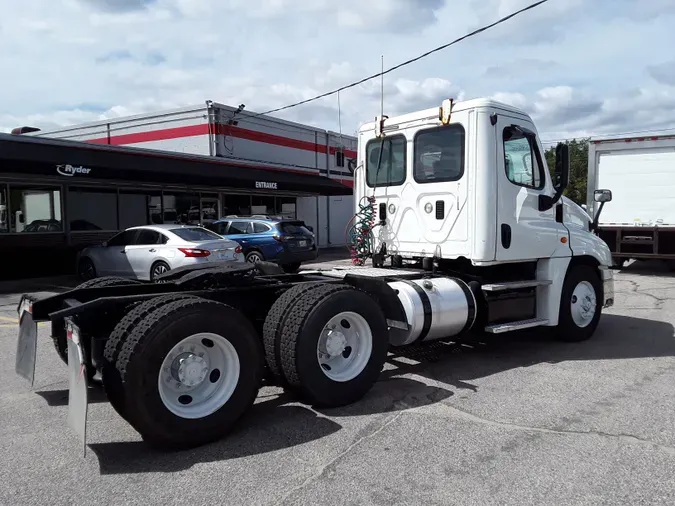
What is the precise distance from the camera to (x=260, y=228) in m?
16.2

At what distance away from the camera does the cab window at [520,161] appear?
6297 millimetres

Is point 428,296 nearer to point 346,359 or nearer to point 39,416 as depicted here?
point 346,359

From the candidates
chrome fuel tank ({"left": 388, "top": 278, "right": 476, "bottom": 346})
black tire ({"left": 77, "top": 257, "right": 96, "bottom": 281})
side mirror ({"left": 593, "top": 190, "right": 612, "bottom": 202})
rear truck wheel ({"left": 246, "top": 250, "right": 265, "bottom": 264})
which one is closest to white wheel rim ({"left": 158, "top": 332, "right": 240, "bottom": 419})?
chrome fuel tank ({"left": 388, "top": 278, "right": 476, "bottom": 346})

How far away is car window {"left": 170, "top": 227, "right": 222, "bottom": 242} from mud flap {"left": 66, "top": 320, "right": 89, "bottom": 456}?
9213 millimetres

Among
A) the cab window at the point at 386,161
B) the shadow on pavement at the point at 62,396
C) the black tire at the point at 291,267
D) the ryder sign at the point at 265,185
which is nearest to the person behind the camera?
the shadow on pavement at the point at 62,396

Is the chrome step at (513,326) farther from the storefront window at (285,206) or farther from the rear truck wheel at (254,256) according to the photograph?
the storefront window at (285,206)

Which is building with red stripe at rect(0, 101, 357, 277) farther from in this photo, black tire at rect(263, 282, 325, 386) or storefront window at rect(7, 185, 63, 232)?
black tire at rect(263, 282, 325, 386)

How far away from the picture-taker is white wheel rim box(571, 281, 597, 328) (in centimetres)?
710

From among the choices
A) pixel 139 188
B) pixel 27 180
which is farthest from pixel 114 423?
pixel 139 188

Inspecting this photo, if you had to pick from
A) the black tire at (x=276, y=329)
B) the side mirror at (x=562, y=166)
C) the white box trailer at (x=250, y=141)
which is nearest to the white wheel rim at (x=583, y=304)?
the side mirror at (x=562, y=166)

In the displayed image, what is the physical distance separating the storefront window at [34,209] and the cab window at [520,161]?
48.4 ft

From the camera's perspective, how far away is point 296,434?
4215 millimetres

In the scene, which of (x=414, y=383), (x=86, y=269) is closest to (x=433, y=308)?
(x=414, y=383)

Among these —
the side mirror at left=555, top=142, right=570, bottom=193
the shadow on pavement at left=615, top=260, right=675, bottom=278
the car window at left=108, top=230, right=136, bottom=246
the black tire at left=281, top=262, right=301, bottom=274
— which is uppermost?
the side mirror at left=555, top=142, right=570, bottom=193
